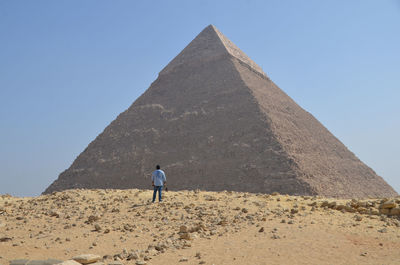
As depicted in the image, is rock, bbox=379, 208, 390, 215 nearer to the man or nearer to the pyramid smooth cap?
the man

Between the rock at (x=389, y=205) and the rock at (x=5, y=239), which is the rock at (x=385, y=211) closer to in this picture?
the rock at (x=389, y=205)

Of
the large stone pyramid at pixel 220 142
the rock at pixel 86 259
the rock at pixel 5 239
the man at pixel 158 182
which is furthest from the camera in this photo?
the large stone pyramid at pixel 220 142

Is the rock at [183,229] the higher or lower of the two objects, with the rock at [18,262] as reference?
higher

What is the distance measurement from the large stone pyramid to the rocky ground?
56.9ft

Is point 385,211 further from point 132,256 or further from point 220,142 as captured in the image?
point 220,142

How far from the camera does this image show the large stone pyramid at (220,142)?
28.4m

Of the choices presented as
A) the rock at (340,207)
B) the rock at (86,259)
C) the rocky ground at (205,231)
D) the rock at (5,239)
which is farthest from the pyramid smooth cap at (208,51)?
the rock at (86,259)

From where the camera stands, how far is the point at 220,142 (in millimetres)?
32250

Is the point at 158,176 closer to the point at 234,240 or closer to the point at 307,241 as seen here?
the point at 234,240

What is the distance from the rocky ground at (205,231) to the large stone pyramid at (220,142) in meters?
17.3

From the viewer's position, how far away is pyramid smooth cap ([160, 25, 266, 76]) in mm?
45344

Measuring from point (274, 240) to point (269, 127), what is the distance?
26.3 metres

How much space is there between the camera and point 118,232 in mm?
7441

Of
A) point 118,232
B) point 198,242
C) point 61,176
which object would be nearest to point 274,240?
point 198,242
